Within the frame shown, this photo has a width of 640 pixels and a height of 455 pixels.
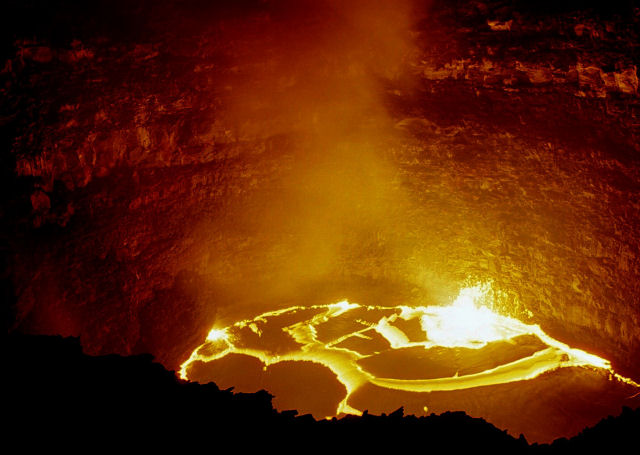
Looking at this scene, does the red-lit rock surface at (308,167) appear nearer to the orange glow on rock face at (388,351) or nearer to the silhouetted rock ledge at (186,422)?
the orange glow on rock face at (388,351)

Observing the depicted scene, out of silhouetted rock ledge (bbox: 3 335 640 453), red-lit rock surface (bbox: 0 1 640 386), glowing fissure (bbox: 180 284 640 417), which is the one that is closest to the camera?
silhouetted rock ledge (bbox: 3 335 640 453)

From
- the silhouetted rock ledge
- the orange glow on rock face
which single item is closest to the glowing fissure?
the orange glow on rock face

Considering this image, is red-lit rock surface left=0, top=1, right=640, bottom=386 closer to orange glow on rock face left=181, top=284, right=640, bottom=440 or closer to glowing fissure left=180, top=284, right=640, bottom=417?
glowing fissure left=180, top=284, right=640, bottom=417

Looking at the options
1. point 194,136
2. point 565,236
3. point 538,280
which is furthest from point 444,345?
point 194,136

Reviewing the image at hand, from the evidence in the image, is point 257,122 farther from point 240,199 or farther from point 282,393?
point 282,393

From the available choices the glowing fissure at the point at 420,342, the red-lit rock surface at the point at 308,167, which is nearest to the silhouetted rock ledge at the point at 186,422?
the red-lit rock surface at the point at 308,167

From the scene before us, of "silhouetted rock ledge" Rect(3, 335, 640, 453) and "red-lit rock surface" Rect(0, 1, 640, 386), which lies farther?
"red-lit rock surface" Rect(0, 1, 640, 386)

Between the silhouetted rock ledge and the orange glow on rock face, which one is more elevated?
the silhouetted rock ledge
